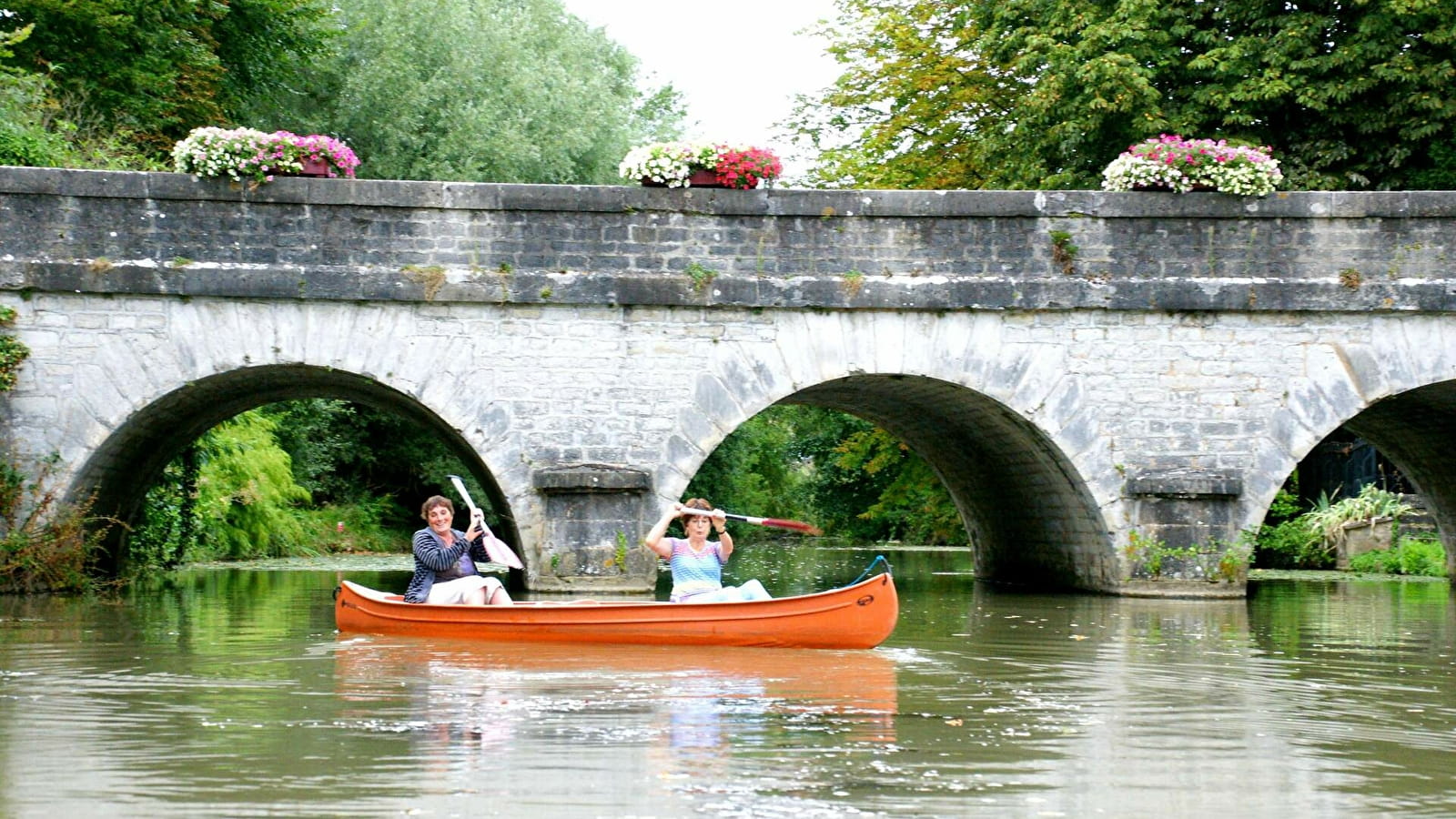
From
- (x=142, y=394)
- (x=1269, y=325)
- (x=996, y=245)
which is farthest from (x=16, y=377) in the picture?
(x=1269, y=325)

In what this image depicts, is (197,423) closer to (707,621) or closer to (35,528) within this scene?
(35,528)

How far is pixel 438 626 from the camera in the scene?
10781 mm

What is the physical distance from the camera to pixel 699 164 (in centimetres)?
1405

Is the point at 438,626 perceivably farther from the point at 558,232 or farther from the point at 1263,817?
the point at 1263,817

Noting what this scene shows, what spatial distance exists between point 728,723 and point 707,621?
2742 mm

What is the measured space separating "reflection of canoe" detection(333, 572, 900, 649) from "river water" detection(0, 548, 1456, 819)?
0.11 meters

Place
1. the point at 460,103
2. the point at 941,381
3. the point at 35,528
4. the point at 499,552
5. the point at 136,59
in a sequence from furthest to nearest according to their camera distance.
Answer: the point at 460,103 → the point at 136,59 → the point at 941,381 → the point at 35,528 → the point at 499,552

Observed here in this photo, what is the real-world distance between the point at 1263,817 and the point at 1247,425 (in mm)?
9454

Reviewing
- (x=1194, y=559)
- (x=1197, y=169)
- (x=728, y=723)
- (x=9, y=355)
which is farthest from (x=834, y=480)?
(x=728, y=723)

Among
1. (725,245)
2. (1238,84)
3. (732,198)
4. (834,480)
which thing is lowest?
(834,480)

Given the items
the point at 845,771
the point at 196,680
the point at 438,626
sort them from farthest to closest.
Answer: the point at 438,626 → the point at 196,680 → the point at 845,771

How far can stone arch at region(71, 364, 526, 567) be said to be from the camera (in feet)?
45.8

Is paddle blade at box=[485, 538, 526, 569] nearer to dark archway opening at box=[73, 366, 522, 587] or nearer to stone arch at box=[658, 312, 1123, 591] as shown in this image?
dark archway opening at box=[73, 366, 522, 587]

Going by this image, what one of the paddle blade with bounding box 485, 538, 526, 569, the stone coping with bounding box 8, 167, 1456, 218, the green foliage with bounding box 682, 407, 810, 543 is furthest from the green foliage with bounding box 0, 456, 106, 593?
the green foliage with bounding box 682, 407, 810, 543
